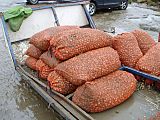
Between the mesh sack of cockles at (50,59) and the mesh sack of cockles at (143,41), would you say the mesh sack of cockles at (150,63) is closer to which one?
the mesh sack of cockles at (143,41)

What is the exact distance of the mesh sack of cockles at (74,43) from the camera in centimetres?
363

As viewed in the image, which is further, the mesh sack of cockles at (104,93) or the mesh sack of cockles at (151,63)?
the mesh sack of cockles at (151,63)

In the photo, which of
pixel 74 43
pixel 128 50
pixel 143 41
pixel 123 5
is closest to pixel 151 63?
pixel 128 50

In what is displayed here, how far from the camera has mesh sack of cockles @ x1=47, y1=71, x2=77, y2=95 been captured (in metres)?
3.62

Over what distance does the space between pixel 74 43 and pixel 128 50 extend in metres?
0.91

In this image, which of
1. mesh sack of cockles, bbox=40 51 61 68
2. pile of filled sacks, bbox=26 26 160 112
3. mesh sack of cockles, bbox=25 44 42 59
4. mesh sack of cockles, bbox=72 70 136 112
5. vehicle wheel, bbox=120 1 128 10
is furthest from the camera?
vehicle wheel, bbox=120 1 128 10

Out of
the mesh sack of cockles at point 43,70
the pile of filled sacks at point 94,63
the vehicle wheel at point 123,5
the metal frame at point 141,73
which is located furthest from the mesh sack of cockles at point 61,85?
the vehicle wheel at point 123,5

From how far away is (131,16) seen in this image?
11.9 m

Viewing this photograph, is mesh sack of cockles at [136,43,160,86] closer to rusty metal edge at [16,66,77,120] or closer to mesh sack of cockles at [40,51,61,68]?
mesh sack of cockles at [40,51,61,68]

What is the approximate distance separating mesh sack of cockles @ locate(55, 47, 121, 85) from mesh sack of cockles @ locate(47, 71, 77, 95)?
0.30ft

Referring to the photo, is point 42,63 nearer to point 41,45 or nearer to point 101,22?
point 41,45

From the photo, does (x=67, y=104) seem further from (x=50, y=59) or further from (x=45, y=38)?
(x=45, y=38)

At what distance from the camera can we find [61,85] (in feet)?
11.9

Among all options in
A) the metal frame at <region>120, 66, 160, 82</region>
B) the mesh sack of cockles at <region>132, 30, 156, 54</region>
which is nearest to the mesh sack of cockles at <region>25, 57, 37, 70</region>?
the metal frame at <region>120, 66, 160, 82</region>
